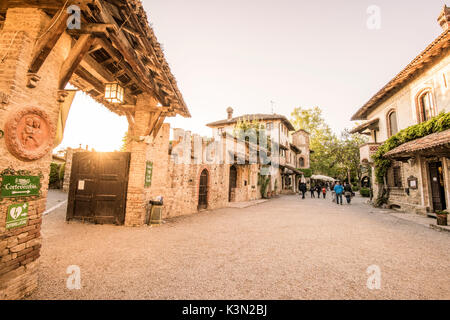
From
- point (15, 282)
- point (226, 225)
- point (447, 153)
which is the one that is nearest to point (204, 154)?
point (226, 225)

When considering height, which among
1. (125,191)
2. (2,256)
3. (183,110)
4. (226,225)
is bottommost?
(226,225)

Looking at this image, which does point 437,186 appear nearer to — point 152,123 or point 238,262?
point 238,262

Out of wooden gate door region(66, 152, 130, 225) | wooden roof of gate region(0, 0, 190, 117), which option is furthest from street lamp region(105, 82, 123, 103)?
wooden gate door region(66, 152, 130, 225)

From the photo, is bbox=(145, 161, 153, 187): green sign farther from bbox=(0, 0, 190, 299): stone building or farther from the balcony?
the balcony

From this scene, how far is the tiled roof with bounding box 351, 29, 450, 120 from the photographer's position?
27.5ft

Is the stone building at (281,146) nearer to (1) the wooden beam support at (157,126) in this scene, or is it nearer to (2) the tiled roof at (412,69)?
(2) the tiled roof at (412,69)

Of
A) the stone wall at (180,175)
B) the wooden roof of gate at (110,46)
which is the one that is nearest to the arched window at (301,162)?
the stone wall at (180,175)

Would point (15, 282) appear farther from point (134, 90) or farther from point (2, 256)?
point (134, 90)

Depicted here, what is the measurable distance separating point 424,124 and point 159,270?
13.0 metres

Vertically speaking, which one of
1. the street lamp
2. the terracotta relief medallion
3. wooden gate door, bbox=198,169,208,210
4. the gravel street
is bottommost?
the gravel street

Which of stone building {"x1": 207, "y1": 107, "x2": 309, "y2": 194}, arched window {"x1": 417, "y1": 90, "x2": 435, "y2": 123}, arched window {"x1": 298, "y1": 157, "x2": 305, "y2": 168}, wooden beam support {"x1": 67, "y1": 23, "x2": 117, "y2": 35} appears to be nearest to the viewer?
wooden beam support {"x1": 67, "y1": 23, "x2": 117, "y2": 35}

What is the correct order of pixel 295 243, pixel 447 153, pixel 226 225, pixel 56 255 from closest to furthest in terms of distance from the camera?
pixel 56 255 < pixel 295 243 < pixel 226 225 < pixel 447 153

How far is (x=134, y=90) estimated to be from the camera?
664 centimetres

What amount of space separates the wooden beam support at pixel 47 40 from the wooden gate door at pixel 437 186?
46.8ft
